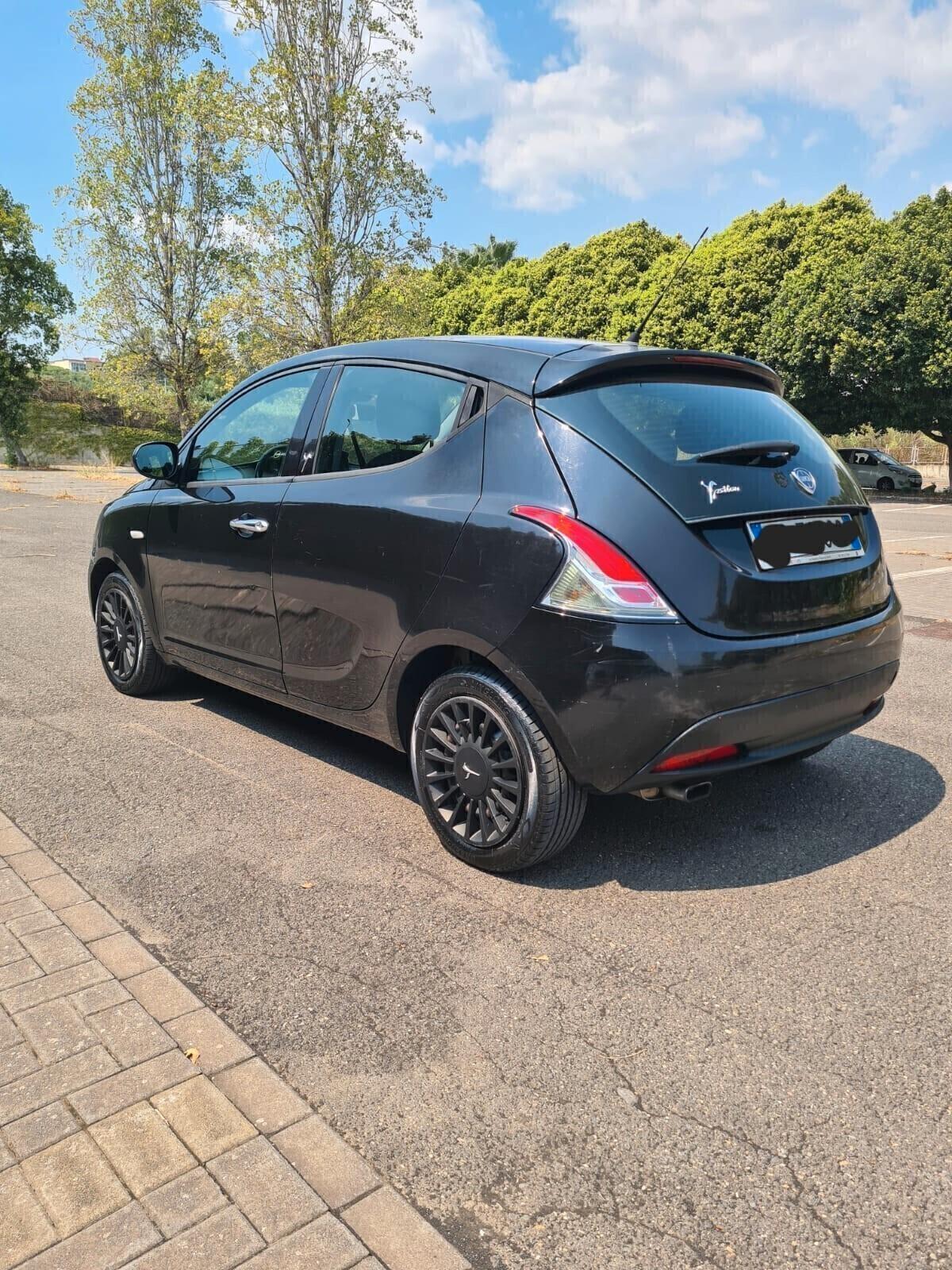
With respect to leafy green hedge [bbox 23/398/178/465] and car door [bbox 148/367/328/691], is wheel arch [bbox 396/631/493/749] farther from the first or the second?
leafy green hedge [bbox 23/398/178/465]

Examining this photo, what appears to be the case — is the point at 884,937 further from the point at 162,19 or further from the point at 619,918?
the point at 162,19

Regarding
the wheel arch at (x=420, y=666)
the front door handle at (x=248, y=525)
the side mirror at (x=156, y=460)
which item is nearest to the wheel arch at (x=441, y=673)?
the wheel arch at (x=420, y=666)

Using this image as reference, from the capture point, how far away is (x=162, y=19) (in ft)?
92.0

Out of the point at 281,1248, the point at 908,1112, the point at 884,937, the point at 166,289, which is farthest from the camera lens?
the point at 166,289

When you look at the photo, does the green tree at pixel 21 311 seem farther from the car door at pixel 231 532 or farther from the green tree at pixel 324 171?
the car door at pixel 231 532

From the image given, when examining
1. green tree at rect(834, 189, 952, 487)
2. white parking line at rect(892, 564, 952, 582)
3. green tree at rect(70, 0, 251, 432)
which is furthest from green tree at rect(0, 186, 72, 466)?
white parking line at rect(892, 564, 952, 582)

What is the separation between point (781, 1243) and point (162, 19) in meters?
33.8

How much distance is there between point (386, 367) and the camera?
381cm

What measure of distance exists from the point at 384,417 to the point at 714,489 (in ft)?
4.47

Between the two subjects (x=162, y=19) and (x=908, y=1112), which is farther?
(x=162, y=19)

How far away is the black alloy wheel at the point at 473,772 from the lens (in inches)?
126

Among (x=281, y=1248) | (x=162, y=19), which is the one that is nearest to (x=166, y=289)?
(x=162, y=19)

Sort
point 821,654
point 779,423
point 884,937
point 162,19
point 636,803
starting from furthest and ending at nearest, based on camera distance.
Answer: point 162,19 → point 636,803 → point 779,423 → point 821,654 → point 884,937

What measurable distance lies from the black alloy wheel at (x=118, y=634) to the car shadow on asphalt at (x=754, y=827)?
9.54ft
